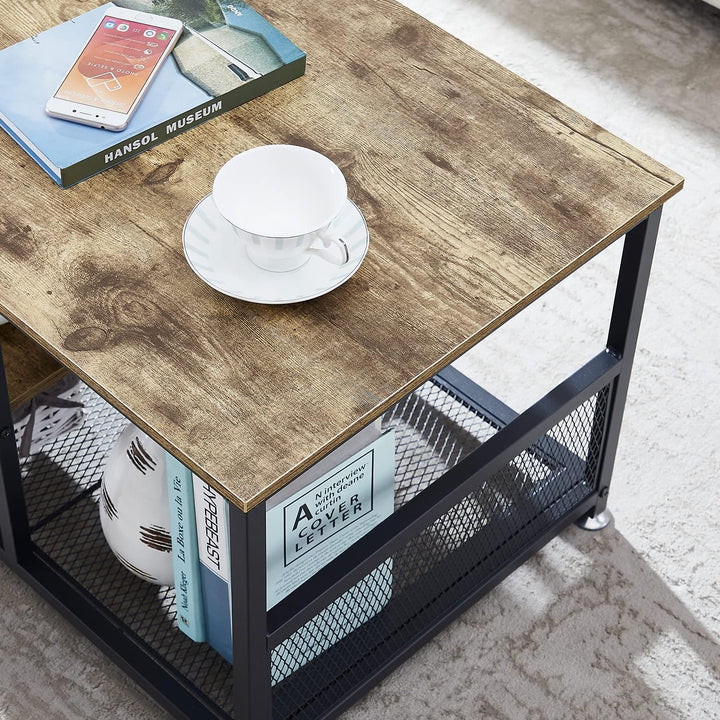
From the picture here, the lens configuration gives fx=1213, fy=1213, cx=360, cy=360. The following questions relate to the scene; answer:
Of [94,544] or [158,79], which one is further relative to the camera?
[94,544]

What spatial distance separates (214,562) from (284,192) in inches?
15.3

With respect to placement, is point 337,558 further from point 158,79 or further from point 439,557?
point 158,79

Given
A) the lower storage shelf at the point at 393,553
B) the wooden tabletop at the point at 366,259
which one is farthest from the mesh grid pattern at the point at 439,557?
the wooden tabletop at the point at 366,259

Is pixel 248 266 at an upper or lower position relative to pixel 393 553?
upper

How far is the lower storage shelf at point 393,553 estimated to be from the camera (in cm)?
138

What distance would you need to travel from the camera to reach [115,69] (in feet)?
4.19

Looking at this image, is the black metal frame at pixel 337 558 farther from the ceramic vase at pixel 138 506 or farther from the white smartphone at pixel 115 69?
the white smartphone at pixel 115 69

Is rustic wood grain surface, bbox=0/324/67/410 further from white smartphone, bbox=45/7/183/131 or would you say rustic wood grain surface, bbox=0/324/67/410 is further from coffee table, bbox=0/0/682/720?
white smartphone, bbox=45/7/183/131

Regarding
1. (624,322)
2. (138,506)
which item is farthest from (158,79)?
(624,322)

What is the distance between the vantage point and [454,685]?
1461mm

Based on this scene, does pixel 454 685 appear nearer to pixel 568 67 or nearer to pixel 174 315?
pixel 174 315

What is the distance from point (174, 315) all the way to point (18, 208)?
0.70 feet

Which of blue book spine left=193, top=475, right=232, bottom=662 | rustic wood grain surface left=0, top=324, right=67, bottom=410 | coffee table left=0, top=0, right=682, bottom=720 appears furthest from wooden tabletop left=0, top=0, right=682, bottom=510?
rustic wood grain surface left=0, top=324, right=67, bottom=410

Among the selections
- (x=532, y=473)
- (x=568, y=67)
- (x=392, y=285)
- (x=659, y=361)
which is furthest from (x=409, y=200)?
(x=568, y=67)
